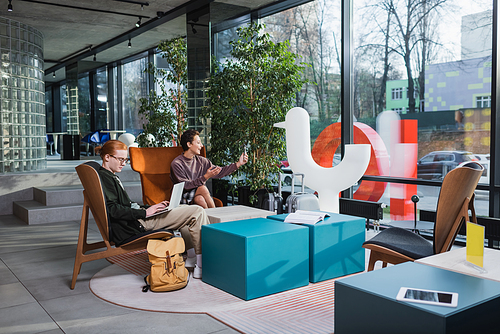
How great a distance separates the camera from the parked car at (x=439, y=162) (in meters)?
4.48

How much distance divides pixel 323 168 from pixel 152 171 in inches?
77.2

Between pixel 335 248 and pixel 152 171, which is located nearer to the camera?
pixel 335 248

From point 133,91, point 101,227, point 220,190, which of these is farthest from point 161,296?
point 133,91

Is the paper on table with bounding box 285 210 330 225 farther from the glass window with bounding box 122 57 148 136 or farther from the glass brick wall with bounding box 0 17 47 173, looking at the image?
the glass window with bounding box 122 57 148 136

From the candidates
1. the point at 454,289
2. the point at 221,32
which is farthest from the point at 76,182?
the point at 454,289

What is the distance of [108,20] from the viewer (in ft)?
26.8

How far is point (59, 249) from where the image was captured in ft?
14.6

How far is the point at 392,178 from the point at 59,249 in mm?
3700

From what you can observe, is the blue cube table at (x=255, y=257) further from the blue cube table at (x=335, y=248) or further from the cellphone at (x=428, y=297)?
the cellphone at (x=428, y=297)

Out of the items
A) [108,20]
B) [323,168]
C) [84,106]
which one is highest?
[108,20]

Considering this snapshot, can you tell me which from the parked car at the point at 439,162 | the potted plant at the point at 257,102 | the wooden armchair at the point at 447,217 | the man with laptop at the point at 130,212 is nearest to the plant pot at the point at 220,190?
the potted plant at the point at 257,102

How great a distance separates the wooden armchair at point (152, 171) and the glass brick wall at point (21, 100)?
3.41 m

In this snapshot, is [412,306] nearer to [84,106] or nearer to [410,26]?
[410,26]

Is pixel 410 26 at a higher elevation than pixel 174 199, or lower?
higher
